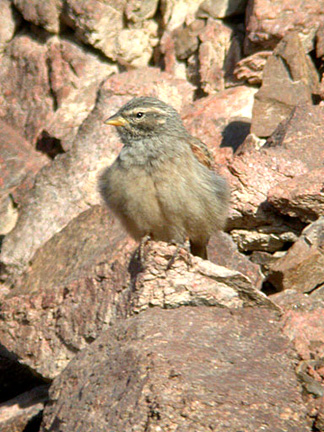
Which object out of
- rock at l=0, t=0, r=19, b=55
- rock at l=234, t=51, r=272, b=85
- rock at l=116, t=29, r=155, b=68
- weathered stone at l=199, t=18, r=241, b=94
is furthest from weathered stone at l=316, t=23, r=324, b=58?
rock at l=0, t=0, r=19, b=55

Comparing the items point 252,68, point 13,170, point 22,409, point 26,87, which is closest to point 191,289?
point 22,409

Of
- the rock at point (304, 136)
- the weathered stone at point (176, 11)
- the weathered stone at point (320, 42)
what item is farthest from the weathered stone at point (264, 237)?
the weathered stone at point (176, 11)

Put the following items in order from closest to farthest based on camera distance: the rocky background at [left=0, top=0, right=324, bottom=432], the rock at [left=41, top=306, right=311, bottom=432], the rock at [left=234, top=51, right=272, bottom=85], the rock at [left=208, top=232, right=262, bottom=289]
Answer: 1. the rock at [left=41, top=306, right=311, bottom=432]
2. the rocky background at [left=0, top=0, right=324, bottom=432]
3. the rock at [left=208, top=232, right=262, bottom=289]
4. the rock at [left=234, top=51, right=272, bottom=85]

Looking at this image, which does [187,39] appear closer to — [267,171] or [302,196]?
[267,171]

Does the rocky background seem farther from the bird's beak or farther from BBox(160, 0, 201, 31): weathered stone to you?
the bird's beak

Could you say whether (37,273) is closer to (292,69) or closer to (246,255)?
(246,255)

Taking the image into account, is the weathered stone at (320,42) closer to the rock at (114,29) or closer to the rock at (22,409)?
the rock at (114,29)

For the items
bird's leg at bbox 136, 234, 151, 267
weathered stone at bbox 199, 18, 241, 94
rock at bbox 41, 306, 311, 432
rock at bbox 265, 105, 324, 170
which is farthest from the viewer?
weathered stone at bbox 199, 18, 241, 94
